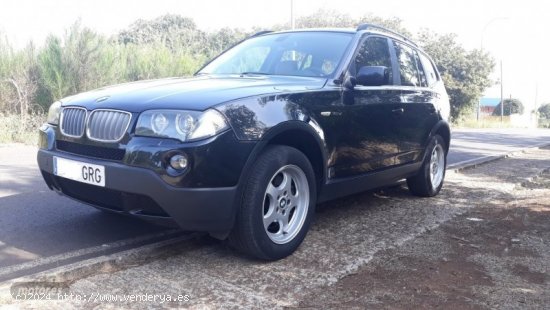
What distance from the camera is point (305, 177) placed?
13.0 feet

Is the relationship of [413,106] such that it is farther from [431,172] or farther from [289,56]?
[289,56]

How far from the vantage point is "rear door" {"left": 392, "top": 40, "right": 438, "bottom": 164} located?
5355mm

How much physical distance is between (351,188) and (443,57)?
35.8m

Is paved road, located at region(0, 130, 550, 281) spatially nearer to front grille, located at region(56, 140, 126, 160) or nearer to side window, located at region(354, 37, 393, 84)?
front grille, located at region(56, 140, 126, 160)

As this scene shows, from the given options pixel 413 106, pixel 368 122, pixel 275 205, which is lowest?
pixel 275 205

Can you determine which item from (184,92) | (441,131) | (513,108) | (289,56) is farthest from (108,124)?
(513,108)

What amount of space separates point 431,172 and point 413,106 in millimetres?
1151

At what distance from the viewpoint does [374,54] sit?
17.0ft

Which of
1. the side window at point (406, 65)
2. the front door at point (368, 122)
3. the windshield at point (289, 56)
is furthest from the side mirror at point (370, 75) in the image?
the side window at point (406, 65)

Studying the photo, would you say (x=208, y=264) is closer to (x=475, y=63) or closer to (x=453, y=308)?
(x=453, y=308)

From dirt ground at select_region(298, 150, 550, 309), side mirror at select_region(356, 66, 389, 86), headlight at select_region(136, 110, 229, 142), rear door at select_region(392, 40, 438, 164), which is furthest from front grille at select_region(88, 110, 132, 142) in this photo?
rear door at select_region(392, 40, 438, 164)

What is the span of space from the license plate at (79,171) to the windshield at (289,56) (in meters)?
1.87

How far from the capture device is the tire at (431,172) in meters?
6.13

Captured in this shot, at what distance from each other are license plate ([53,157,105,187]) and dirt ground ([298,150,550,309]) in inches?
58.9
